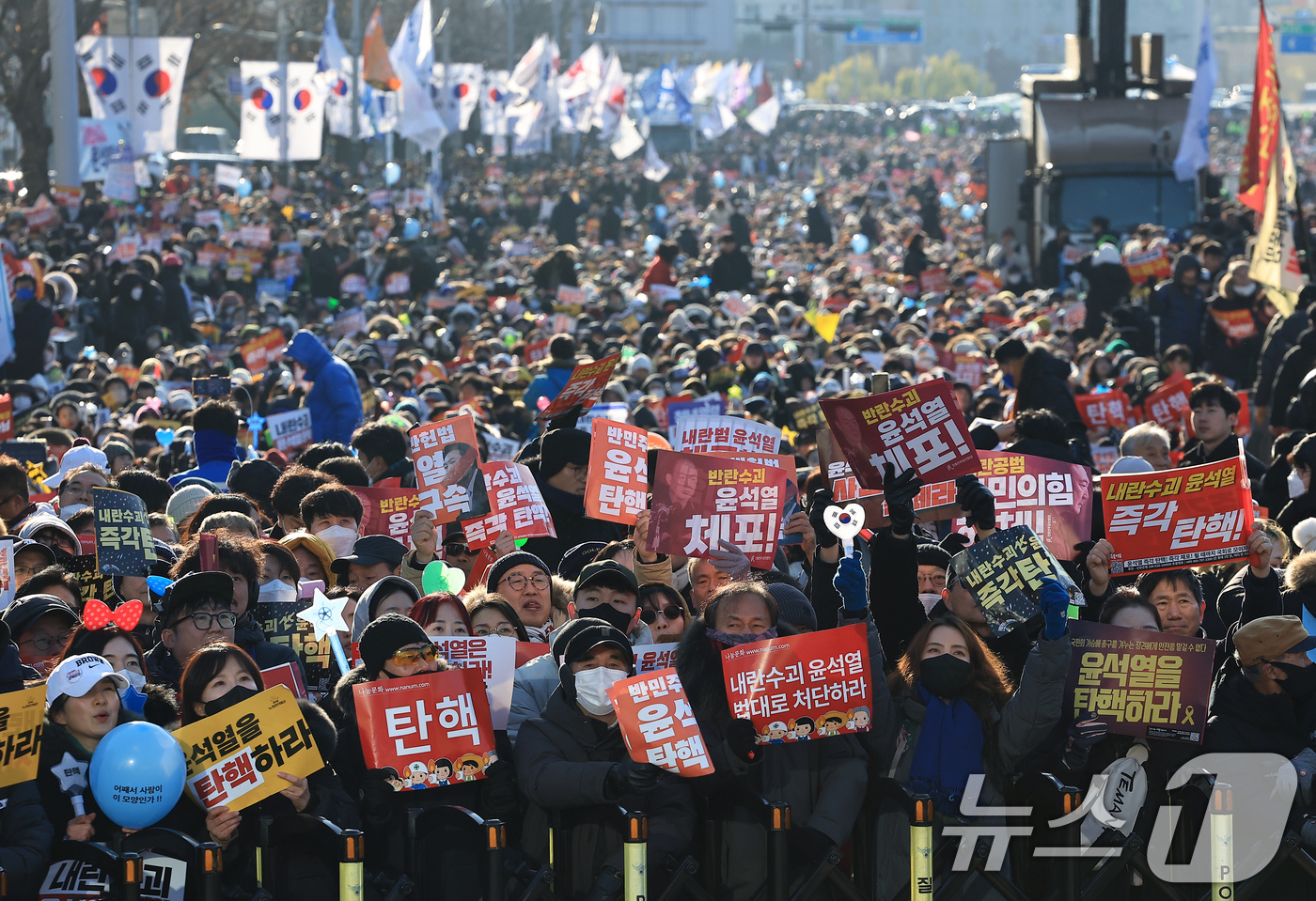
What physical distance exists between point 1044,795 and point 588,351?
37.5ft

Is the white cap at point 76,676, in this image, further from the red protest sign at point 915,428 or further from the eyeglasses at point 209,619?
the red protest sign at point 915,428

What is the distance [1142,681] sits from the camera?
559 cm

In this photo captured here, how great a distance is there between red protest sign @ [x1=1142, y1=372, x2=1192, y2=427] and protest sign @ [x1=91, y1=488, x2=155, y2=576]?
275 inches

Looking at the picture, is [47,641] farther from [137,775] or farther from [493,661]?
[493,661]

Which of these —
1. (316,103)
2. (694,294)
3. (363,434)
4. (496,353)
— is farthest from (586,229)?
(363,434)

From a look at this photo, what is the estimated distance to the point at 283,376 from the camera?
46.2 feet

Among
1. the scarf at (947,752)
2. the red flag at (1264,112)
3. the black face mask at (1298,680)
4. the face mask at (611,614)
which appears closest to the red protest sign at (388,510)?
the face mask at (611,614)

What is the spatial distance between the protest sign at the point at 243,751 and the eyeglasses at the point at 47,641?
4.15 feet

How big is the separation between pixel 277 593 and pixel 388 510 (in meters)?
1.93

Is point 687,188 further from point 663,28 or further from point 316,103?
point 663,28

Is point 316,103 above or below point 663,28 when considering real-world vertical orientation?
below

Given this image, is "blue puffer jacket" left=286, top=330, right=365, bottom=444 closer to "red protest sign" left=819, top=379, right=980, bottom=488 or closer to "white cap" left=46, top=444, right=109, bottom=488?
"white cap" left=46, top=444, right=109, bottom=488

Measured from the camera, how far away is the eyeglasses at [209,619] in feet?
19.5

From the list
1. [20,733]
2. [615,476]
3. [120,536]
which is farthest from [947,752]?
[120,536]
